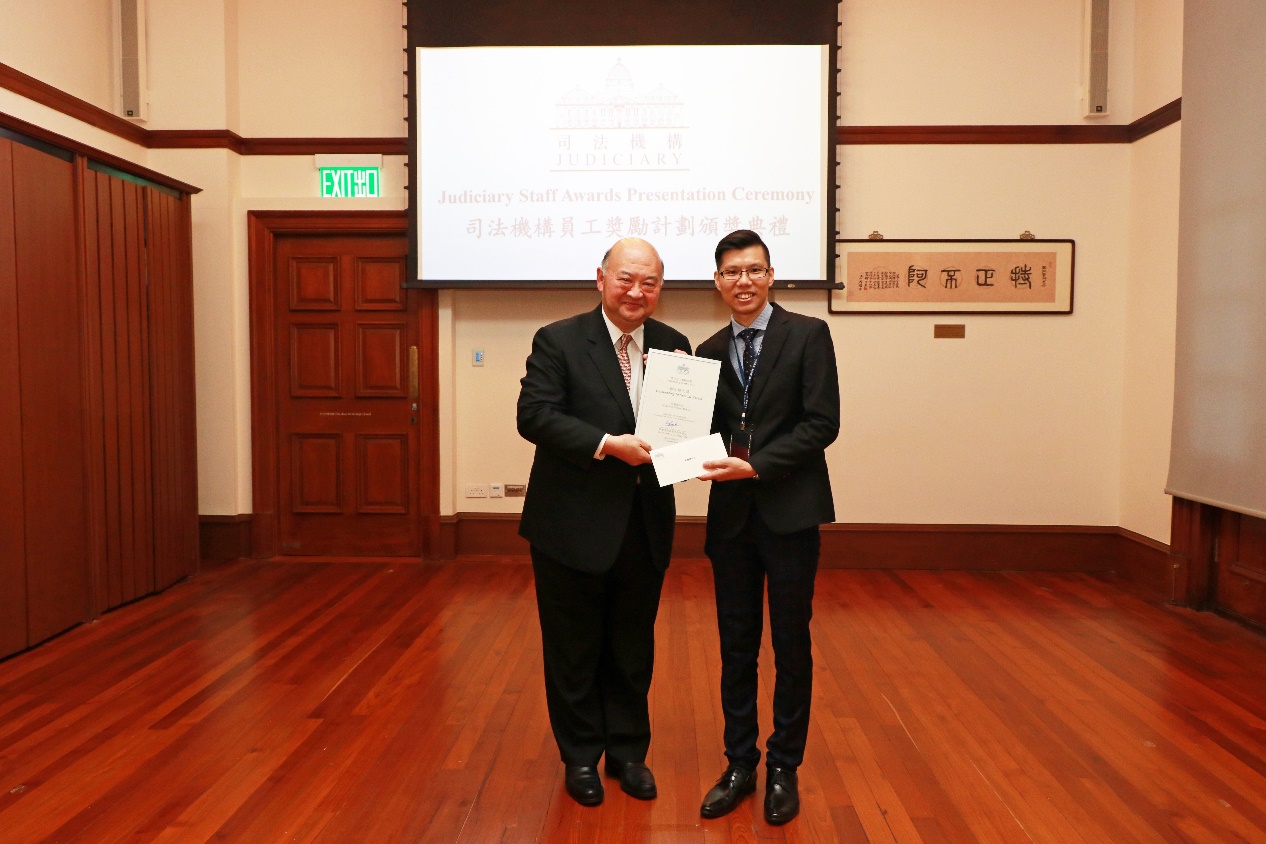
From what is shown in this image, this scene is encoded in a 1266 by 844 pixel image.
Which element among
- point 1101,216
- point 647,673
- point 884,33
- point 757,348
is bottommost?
point 647,673

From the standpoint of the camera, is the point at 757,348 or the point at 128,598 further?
the point at 128,598

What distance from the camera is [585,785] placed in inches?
94.1

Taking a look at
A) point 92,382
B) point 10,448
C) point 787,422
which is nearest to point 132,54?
point 92,382

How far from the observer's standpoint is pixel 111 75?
16.9 feet

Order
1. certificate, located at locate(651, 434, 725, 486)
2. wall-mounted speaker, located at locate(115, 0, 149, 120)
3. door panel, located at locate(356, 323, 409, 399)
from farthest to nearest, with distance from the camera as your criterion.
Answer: door panel, located at locate(356, 323, 409, 399) → wall-mounted speaker, located at locate(115, 0, 149, 120) → certificate, located at locate(651, 434, 725, 486)

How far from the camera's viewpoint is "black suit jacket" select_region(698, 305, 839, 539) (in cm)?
222

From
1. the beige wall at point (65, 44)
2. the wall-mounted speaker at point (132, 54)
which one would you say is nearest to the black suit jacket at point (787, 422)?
the beige wall at point (65, 44)

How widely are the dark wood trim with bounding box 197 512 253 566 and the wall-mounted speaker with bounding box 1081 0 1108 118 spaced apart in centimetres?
575

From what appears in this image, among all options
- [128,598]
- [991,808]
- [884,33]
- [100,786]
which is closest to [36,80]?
[128,598]

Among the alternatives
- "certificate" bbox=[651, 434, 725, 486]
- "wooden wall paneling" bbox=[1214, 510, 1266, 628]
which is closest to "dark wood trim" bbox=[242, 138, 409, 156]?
"certificate" bbox=[651, 434, 725, 486]

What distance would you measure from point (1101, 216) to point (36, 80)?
19.4 feet

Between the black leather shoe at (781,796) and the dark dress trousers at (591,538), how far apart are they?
15.3 inches

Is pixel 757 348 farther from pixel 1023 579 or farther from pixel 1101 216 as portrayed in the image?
pixel 1101 216

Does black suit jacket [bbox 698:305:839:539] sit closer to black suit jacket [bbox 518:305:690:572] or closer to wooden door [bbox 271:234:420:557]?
black suit jacket [bbox 518:305:690:572]
